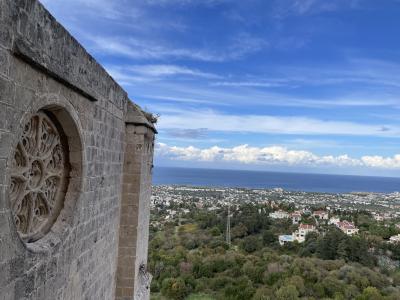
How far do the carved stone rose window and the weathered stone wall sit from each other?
7 centimetres

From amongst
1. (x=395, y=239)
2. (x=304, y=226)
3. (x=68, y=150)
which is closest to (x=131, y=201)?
(x=68, y=150)

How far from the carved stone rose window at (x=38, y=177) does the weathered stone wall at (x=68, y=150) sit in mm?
65

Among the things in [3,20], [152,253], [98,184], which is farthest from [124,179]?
[152,253]

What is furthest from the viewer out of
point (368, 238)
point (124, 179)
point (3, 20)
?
point (368, 238)

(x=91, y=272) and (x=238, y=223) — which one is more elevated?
(x=91, y=272)

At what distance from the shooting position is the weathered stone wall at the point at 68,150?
102 inches

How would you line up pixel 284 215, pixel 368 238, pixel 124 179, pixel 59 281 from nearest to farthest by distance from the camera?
1. pixel 59 281
2. pixel 124 179
3. pixel 368 238
4. pixel 284 215

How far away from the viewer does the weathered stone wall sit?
2.58 metres

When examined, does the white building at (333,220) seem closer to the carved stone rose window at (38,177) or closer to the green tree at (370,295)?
the green tree at (370,295)

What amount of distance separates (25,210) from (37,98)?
83cm

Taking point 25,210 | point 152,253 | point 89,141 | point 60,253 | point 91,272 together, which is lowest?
point 152,253

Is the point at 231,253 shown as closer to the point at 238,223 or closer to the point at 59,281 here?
the point at 238,223

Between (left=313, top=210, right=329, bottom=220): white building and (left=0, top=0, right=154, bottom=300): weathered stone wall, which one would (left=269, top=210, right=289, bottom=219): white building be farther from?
(left=0, top=0, right=154, bottom=300): weathered stone wall

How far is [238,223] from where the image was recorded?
50406mm
